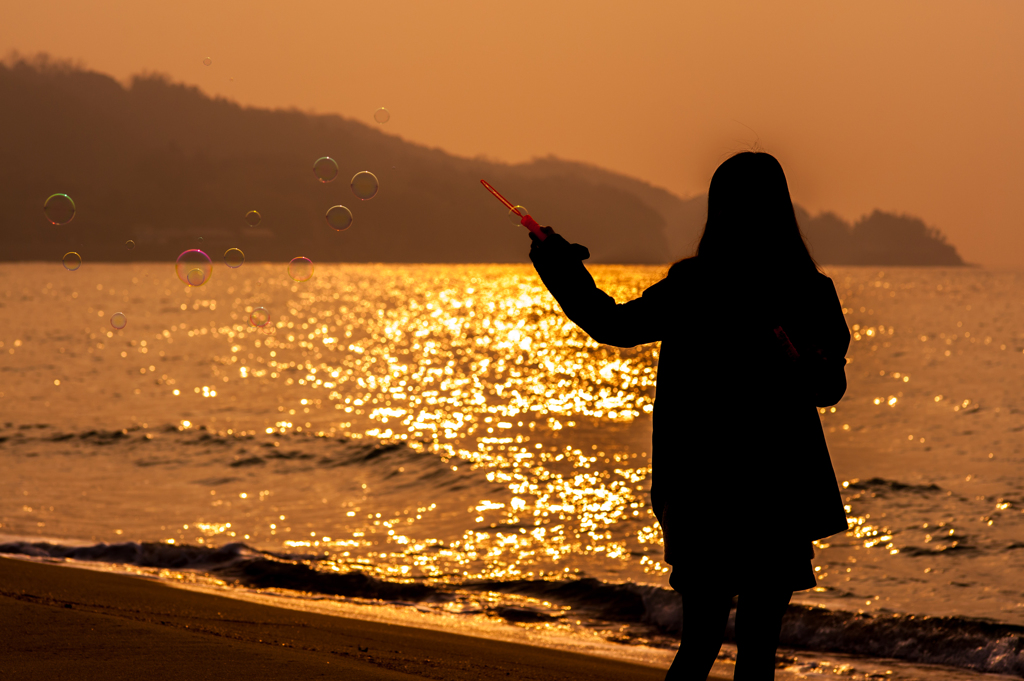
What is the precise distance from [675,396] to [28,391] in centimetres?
3201

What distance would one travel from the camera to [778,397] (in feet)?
10.3

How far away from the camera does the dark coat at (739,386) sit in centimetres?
313

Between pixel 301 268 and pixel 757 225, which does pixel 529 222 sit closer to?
pixel 757 225

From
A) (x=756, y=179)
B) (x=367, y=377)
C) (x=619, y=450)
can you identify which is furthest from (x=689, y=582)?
(x=367, y=377)

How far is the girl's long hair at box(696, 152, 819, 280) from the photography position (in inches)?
125

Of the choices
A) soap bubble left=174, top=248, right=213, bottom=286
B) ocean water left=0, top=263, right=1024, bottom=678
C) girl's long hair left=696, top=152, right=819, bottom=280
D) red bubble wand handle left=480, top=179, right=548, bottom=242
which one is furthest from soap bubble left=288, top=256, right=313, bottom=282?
girl's long hair left=696, top=152, right=819, bottom=280

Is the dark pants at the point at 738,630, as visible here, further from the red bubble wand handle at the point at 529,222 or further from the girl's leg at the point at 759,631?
the red bubble wand handle at the point at 529,222

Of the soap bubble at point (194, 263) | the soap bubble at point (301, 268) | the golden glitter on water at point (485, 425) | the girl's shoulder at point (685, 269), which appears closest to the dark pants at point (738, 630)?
the girl's shoulder at point (685, 269)

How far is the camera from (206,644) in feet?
19.0

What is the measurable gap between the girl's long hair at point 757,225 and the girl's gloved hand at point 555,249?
430mm

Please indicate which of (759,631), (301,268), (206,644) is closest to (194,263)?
(301,268)

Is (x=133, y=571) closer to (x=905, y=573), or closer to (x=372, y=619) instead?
(x=372, y=619)

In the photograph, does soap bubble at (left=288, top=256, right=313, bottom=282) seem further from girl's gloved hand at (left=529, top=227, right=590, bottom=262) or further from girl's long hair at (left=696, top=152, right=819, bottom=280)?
girl's long hair at (left=696, top=152, right=819, bottom=280)

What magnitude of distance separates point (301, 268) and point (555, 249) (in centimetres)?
1721
